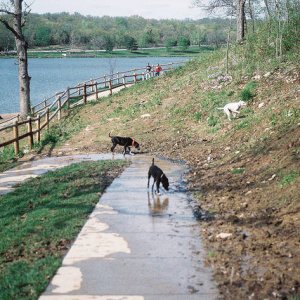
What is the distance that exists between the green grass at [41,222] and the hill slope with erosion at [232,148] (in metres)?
2.30

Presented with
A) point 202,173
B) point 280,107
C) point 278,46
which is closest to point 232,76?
point 278,46

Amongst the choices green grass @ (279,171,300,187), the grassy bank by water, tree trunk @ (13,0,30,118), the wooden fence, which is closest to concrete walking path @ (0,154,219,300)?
green grass @ (279,171,300,187)

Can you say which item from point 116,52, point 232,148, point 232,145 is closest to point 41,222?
point 232,148

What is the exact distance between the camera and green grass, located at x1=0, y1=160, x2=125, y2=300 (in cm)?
693

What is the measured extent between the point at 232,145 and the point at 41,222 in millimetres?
7785

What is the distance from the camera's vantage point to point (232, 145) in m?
15.6

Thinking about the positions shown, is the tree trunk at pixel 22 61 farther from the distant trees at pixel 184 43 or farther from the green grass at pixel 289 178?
the distant trees at pixel 184 43

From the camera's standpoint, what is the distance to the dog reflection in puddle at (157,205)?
1012 cm

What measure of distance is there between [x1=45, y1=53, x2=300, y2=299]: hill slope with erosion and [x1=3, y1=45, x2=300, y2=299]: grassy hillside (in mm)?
21

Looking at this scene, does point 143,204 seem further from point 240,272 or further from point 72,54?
point 72,54

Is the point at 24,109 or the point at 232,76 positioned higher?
the point at 232,76

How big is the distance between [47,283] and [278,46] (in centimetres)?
1931

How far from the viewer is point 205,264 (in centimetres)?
738

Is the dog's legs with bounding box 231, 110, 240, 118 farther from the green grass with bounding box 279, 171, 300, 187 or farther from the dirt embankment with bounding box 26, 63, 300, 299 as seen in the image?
the green grass with bounding box 279, 171, 300, 187
